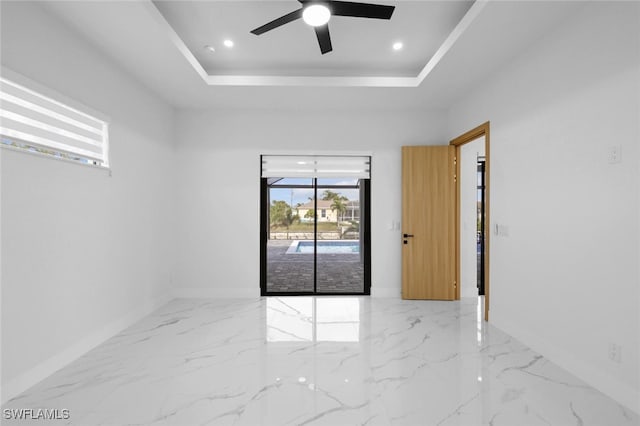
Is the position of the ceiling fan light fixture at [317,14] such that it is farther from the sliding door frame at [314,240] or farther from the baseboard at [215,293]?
the baseboard at [215,293]

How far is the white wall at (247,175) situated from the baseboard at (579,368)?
1611mm

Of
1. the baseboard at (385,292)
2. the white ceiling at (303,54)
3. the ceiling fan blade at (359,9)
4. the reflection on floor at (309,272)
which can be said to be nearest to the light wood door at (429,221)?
the baseboard at (385,292)

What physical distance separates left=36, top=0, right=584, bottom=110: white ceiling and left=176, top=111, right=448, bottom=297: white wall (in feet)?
0.83

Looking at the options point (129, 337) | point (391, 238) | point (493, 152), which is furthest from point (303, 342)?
point (493, 152)

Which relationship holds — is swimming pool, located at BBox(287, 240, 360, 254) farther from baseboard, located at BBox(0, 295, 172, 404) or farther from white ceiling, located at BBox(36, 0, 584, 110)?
baseboard, located at BBox(0, 295, 172, 404)

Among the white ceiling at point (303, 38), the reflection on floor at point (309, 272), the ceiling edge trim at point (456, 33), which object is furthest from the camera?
the reflection on floor at point (309, 272)

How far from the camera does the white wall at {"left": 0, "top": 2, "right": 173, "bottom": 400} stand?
189 centimetres

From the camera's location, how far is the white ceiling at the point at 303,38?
2.40 metres

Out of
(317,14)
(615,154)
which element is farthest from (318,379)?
(317,14)

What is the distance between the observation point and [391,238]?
418 centimetres

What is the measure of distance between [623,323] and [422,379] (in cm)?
131

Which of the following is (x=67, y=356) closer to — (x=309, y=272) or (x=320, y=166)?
(x=320, y=166)

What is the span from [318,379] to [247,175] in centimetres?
288

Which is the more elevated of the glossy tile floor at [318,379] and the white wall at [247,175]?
the white wall at [247,175]
